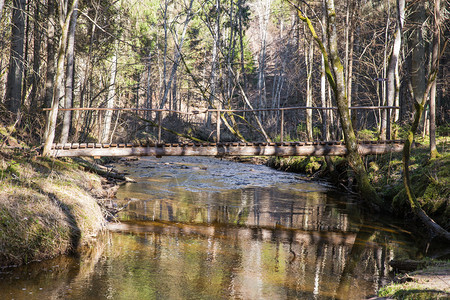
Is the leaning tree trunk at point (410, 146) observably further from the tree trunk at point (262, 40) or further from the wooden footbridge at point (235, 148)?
the tree trunk at point (262, 40)

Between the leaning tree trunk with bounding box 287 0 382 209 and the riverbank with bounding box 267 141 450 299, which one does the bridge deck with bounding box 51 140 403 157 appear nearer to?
the riverbank with bounding box 267 141 450 299

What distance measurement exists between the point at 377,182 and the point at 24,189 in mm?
9830

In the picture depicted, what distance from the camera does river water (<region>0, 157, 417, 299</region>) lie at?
5.36 meters

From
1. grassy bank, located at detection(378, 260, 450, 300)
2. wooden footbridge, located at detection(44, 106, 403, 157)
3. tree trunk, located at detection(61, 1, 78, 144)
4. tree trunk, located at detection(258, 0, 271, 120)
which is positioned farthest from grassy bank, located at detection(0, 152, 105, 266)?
tree trunk, located at detection(258, 0, 271, 120)

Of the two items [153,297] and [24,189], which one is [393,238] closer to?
[153,297]

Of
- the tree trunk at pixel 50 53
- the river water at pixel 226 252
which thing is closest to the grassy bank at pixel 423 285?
the river water at pixel 226 252

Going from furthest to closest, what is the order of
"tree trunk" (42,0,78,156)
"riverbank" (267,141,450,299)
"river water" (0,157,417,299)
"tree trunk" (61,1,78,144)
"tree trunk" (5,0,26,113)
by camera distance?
"tree trunk" (5,0,26,113) → "tree trunk" (61,1,78,144) → "tree trunk" (42,0,78,156) → "river water" (0,157,417,299) → "riverbank" (267,141,450,299)

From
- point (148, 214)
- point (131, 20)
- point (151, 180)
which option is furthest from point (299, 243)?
point (131, 20)

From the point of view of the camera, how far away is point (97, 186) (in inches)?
428

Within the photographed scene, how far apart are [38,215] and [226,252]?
3.17 meters

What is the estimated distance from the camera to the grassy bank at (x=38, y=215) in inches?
231

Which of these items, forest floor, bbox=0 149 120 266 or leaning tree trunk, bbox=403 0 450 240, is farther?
leaning tree trunk, bbox=403 0 450 240

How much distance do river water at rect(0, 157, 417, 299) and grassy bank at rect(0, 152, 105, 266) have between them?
0.85 ft

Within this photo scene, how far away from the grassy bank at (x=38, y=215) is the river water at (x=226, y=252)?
26 centimetres
